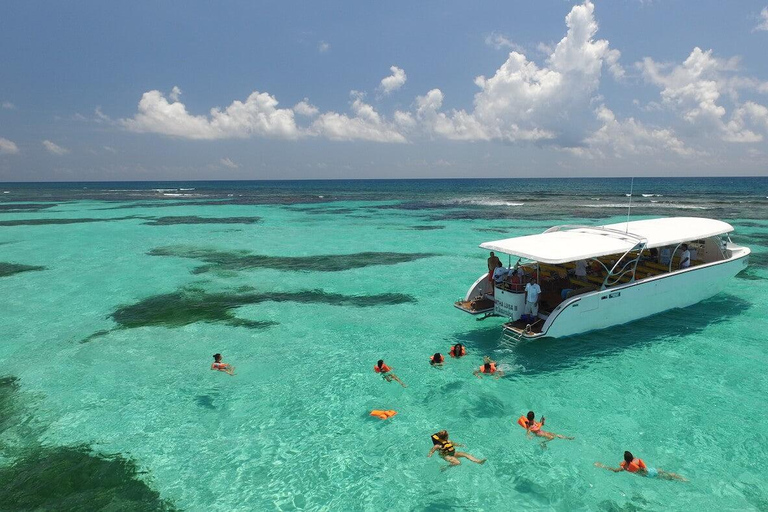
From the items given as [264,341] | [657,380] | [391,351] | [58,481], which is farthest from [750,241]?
[58,481]

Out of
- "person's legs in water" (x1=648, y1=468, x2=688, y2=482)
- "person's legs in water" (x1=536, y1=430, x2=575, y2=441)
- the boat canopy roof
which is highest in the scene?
the boat canopy roof

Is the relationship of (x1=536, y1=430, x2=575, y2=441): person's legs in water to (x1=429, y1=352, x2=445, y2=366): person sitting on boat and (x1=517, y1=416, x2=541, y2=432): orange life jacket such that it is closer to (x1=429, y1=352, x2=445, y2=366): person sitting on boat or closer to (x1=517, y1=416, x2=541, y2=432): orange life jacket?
(x1=517, y1=416, x2=541, y2=432): orange life jacket

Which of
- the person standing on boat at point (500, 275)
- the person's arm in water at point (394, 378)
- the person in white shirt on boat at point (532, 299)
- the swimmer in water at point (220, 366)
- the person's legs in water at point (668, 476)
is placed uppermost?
the person standing on boat at point (500, 275)

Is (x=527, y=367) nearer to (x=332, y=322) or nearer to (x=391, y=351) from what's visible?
(x=391, y=351)

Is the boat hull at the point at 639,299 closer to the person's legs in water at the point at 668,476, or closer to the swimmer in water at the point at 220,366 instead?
the person's legs in water at the point at 668,476

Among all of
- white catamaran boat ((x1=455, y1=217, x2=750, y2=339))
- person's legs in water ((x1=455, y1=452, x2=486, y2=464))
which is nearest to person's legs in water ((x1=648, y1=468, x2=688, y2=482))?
person's legs in water ((x1=455, y1=452, x2=486, y2=464))

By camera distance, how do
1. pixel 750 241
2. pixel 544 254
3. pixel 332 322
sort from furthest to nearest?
pixel 750 241 → pixel 332 322 → pixel 544 254

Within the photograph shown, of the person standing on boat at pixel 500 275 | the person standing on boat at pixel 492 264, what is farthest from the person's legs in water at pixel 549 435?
the person standing on boat at pixel 492 264
